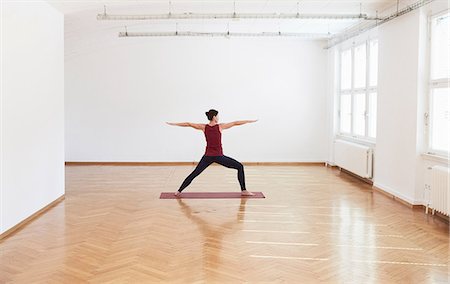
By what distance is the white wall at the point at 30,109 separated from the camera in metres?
5.21

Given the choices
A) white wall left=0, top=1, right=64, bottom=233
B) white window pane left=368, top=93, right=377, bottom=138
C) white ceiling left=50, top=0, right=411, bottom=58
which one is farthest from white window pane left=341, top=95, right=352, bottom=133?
white wall left=0, top=1, right=64, bottom=233

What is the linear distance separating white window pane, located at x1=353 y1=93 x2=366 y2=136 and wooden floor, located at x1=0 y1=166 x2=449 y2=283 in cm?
164

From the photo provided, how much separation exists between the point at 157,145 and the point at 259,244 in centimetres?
676

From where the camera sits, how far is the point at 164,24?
9.00 m

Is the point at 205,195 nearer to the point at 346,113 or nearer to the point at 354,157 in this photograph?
the point at 354,157

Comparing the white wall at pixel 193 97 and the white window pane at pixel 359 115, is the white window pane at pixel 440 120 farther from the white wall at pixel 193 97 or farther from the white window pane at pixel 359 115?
the white wall at pixel 193 97

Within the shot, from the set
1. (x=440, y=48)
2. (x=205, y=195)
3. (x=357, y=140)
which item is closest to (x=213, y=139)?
(x=205, y=195)

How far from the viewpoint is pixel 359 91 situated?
920 centimetres

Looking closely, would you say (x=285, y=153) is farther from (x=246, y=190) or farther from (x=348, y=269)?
(x=348, y=269)

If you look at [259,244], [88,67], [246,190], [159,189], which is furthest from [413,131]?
[88,67]

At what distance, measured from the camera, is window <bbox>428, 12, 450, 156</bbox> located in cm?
592

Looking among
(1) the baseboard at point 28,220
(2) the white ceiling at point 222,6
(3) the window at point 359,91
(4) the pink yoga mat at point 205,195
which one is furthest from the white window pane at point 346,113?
(1) the baseboard at point 28,220

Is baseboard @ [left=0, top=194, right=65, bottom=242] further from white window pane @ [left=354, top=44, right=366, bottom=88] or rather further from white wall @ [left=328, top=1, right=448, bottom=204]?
white window pane @ [left=354, top=44, right=366, bottom=88]

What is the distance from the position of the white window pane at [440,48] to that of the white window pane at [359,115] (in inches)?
110
